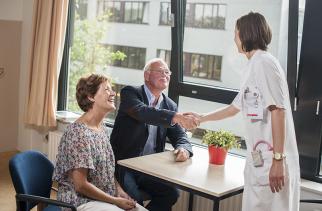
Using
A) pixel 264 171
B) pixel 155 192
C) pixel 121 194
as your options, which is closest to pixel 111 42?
pixel 155 192

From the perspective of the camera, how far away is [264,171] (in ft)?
6.79

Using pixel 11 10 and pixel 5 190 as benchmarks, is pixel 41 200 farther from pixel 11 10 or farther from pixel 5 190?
pixel 11 10

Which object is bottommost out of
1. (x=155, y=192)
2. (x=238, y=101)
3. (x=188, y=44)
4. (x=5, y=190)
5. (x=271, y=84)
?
(x=5, y=190)

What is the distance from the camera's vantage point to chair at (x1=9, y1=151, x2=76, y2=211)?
2.14 m

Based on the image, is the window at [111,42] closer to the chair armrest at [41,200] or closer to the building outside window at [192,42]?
the building outside window at [192,42]

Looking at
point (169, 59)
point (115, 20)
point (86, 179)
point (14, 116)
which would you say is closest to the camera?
point (86, 179)

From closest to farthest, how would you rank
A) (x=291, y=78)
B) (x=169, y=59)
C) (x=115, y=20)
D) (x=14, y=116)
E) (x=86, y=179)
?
(x=86, y=179) → (x=291, y=78) → (x=169, y=59) → (x=115, y=20) → (x=14, y=116)

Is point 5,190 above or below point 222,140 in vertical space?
below

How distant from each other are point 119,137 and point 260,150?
1.18 metres

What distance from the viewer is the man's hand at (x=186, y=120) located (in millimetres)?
2857

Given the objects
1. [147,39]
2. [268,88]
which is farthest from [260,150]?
[147,39]

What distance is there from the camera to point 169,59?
374cm

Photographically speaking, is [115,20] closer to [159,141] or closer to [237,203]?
[159,141]

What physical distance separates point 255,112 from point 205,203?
1.34 metres
